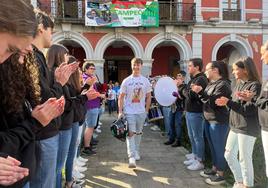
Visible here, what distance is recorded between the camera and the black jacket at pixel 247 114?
13.8ft

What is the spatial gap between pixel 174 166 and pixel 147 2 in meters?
12.9

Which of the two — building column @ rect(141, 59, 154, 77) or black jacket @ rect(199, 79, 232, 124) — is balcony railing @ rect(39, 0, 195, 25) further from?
black jacket @ rect(199, 79, 232, 124)

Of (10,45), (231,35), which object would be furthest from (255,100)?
(231,35)

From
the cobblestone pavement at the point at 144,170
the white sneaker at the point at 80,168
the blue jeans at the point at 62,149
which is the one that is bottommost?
the cobblestone pavement at the point at 144,170

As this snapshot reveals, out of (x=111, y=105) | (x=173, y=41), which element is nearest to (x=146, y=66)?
(x=173, y=41)

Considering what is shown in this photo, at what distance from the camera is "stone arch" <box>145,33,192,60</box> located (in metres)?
18.1

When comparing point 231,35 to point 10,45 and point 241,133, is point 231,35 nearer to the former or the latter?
Answer: point 241,133

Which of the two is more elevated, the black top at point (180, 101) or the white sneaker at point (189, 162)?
the black top at point (180, 101)

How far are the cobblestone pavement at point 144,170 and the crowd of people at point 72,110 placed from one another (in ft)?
0.65

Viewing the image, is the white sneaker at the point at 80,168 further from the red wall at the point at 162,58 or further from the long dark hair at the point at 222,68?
the red wall at the point at 162,58

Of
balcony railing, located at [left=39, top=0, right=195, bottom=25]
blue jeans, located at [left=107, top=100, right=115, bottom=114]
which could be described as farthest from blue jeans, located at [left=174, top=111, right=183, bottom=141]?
balcony railing, located at [left=39, top=0, right=195, bottom=25]

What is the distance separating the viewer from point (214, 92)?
4.95m

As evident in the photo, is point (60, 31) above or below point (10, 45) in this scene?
above

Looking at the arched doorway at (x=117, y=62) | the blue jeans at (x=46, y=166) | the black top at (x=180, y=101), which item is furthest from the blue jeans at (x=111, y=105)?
the blue jeans at (x=46, y=166)
